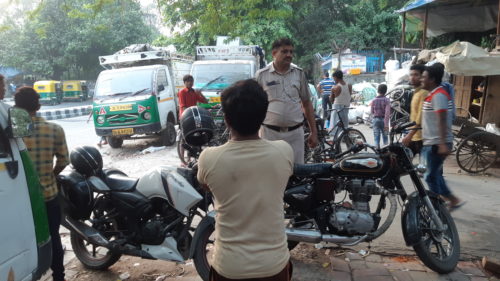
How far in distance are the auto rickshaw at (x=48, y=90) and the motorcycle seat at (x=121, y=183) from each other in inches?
963

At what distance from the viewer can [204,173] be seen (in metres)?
1.48

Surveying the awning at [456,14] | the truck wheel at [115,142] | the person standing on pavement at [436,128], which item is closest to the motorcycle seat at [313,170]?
the person standing on pavement at [436,128]

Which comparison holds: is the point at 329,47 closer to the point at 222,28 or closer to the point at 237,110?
the point at 222,28

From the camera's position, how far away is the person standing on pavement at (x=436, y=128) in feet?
12.2

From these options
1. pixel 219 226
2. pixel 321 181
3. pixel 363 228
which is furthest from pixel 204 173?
pixel 363 228

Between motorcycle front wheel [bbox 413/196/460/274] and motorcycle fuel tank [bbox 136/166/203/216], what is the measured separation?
73.7 inches

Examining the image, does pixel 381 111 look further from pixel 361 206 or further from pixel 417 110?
pixel 361 206

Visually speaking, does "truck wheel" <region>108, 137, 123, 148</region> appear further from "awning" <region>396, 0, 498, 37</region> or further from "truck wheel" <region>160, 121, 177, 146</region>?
"awning" <region>396, 0, 498, 37</region>

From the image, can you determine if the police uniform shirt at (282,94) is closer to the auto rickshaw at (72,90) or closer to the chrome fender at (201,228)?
the chrome fender at (201,228)

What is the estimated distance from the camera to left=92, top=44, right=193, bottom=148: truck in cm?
845

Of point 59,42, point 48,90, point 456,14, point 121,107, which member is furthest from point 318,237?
point 59,42

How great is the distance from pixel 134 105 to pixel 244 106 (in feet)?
24.8

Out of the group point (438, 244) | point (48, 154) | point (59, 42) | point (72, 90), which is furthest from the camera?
point (72, 90)

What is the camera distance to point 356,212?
9.37 ft
